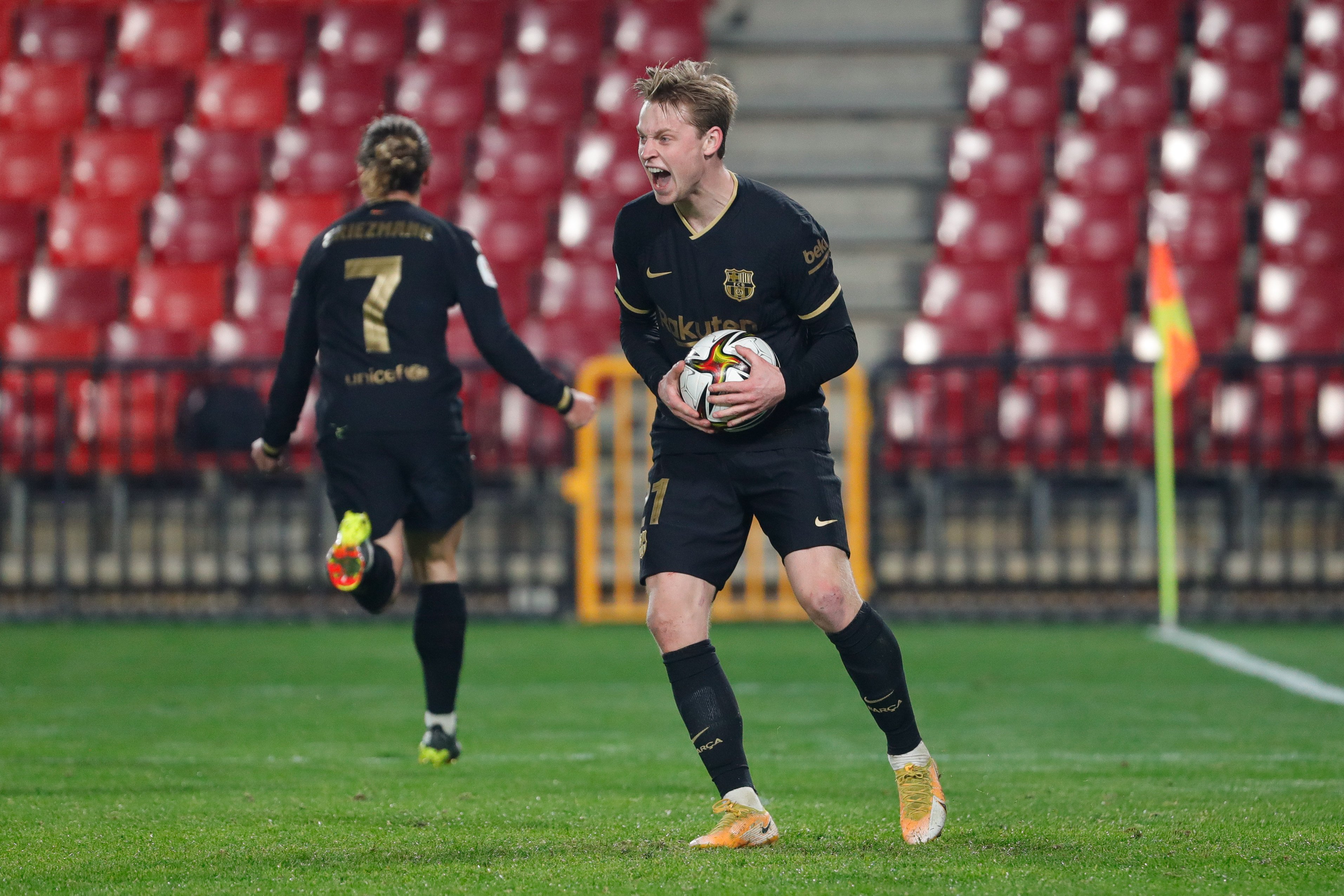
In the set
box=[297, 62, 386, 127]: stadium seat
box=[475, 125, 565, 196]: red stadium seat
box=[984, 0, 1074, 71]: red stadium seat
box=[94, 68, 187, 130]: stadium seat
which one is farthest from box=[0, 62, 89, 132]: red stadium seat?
box=[984, 0, 1074, 71]: red stadium seat

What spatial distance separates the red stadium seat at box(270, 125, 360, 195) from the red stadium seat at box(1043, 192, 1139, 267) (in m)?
5.65

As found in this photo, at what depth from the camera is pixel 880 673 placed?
4137 millimetres

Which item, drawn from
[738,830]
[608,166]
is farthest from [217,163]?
[738,830]

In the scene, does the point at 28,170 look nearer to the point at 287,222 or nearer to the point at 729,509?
the point at 287,222

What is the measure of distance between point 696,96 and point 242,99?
1114 cm

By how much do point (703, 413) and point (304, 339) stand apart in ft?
6.65

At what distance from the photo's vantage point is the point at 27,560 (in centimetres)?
1088

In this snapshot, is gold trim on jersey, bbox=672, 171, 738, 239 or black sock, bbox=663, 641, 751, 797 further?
gold trim on jersey, bbox=672, 171, 738, 239

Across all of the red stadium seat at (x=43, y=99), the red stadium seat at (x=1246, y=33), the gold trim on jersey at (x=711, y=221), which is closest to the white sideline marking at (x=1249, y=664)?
the gold trim on jersey at (x=711, y=221)

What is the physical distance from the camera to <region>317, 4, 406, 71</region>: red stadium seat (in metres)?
14.7

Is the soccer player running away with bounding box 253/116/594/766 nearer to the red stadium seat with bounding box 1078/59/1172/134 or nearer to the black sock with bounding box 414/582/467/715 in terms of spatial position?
the black sock with bounding box 414/582/467/715

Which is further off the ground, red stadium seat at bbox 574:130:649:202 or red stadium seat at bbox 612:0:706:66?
red stadium seat at bbox 612:0:706:66

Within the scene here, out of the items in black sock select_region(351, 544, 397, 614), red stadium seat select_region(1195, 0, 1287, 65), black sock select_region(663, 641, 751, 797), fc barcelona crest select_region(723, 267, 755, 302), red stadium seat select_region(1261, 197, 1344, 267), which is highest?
red stadium seat select_region(1195, 0, 1287, 65)

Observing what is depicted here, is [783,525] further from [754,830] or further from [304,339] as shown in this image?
[304,339]
